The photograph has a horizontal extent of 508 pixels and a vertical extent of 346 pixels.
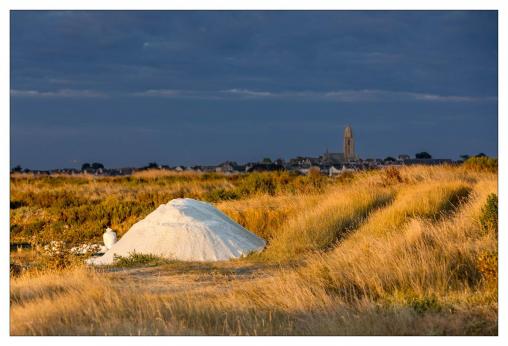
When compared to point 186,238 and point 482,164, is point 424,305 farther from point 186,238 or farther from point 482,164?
point 482,164

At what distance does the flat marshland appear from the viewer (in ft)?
22.1

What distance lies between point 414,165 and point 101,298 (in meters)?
16.2

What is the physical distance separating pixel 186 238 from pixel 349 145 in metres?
12.5

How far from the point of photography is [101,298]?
750cm

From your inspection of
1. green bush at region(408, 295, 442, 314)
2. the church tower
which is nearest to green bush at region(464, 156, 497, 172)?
the church tower

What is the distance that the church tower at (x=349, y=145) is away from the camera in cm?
2139

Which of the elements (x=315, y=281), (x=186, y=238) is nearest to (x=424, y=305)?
(x=315, y=281)

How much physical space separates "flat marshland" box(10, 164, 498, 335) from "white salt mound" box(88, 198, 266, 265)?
452 millimetres

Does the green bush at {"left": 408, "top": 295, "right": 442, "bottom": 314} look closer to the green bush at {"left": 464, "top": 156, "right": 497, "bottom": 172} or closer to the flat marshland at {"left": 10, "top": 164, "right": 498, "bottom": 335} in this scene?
the flat marshland at {"left": 10, "top": 164, "right": 498, "bottom": 335}

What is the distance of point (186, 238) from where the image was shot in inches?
509

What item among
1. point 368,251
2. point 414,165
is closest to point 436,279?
point 368,251
